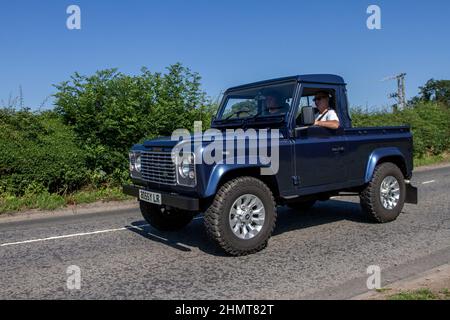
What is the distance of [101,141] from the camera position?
11.2m

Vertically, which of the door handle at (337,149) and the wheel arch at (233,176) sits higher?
the door handle at (337,149)

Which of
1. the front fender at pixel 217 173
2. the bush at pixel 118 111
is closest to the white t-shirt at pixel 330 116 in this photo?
the front fender at pixel 217 173

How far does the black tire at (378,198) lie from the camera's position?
22.4ft

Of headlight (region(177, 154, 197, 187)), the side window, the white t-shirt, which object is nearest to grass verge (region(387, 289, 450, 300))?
headlight (region(177, 154, 197, 187))

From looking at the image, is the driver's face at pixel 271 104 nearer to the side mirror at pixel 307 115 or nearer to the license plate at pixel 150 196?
the side mirror at pixel 307 115

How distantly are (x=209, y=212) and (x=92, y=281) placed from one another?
4.88ft

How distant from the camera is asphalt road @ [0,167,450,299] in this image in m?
4.37

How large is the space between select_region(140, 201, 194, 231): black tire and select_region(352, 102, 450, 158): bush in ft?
43.6

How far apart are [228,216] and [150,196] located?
3.80 ft

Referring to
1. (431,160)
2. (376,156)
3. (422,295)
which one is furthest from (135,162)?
(431,160)

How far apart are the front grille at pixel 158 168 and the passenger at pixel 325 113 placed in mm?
2219

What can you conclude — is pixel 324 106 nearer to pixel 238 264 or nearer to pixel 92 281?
pixel 238 264

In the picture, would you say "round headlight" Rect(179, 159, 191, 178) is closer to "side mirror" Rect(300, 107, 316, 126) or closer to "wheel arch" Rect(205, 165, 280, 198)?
"wheel arch" Rect(205, 165, 280, 198)

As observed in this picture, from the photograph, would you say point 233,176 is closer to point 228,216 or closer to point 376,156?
point 228,216
